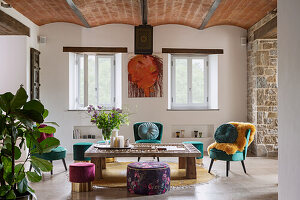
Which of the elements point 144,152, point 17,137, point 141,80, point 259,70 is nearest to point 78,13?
point 141,80

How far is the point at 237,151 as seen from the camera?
5.91m

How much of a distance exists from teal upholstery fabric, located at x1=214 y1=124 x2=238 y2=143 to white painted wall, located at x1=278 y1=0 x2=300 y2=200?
2616 millimetres

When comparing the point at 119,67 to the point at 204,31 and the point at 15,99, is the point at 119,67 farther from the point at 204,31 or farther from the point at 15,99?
the point at 15,99

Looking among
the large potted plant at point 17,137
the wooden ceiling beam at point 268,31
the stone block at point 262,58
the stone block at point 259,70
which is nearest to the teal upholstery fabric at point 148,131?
the stone block at point 259,70

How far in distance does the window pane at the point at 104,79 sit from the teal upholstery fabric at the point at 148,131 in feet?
5.99

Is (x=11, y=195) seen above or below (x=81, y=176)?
above

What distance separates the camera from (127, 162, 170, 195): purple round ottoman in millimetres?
4719

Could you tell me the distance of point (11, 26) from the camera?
257 inches

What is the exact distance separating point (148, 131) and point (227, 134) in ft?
5.69

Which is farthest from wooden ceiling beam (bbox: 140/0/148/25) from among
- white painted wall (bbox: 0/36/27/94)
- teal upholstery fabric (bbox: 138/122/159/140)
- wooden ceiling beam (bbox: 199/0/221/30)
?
white painted wall (bbox: 0/36/27/94)

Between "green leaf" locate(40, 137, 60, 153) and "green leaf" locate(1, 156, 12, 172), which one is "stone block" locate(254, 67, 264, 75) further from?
"green leaf" locate(1, 156, 12, 172)

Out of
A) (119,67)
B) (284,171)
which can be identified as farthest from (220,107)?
(284,171)

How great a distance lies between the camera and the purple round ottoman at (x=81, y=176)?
483cm

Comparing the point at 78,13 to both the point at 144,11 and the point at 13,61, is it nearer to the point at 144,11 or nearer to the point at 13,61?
the point at 144,11
